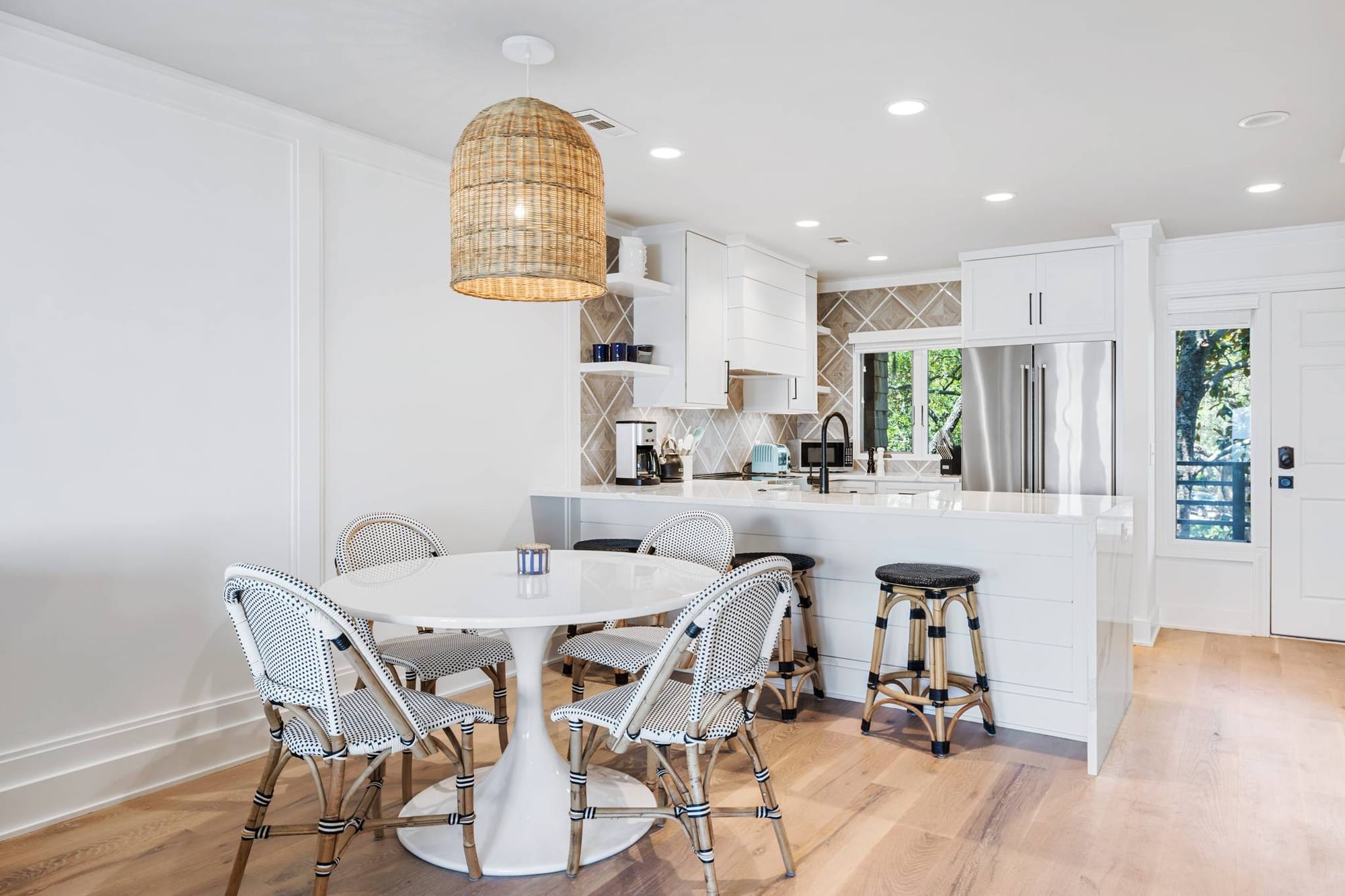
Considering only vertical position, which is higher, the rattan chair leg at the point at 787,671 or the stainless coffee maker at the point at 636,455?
the stainless coffee maker at the point at 636,455

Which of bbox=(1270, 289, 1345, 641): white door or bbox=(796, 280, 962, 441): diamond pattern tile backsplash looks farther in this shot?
bbox=(796, 280, 962, 441): diamond pattern tile backsplash

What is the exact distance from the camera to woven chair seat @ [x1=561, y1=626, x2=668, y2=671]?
2623 millimetres

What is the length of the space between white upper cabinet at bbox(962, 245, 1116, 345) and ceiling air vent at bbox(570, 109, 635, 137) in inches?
113

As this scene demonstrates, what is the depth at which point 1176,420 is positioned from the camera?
5215 mm

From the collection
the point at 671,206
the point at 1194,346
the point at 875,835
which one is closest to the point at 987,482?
the point at 1194,346

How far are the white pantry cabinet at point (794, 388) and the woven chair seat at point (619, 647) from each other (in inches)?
130

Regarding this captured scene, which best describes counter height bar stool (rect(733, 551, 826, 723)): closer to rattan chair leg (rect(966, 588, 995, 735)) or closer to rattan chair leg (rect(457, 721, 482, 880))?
rattan chair leg (rect(966, 588, 995, 735))

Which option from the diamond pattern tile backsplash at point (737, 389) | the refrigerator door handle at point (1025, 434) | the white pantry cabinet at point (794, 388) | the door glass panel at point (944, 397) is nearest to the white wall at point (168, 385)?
the diamond pattern tile backsplash at point (737, 389)

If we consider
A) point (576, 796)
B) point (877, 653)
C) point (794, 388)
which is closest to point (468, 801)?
point (576, 796)

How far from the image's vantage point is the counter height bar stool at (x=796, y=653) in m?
3.41

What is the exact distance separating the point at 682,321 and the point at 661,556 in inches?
77.8

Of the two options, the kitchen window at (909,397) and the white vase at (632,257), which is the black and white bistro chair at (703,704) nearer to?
the white vase at (632,257)

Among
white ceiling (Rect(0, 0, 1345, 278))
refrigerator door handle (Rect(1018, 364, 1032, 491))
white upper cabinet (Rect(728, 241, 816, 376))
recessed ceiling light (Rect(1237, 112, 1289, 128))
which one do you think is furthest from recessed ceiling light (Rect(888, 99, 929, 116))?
refrigerator door handle (Rect(1018, 364, 1032, 491))

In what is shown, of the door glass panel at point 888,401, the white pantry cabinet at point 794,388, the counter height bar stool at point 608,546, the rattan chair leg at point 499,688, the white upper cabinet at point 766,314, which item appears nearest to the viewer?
the rattan chair leg at point 499,688
